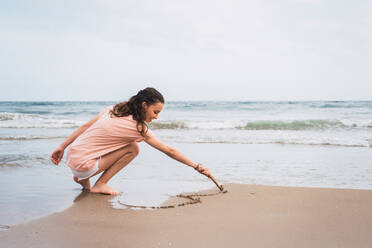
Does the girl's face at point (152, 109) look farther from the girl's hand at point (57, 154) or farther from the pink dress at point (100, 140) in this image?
the girl's hand at point (57, 154)

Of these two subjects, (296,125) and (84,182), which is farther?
(296,125)

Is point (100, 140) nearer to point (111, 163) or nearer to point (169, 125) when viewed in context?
point (111, 163)

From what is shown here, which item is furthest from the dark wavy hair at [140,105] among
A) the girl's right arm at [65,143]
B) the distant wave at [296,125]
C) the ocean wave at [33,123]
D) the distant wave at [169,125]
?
the ocean wave at [33,123]

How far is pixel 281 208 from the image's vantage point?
2.97 metres

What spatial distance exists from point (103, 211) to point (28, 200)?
799 mm

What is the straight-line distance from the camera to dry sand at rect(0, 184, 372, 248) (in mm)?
2205

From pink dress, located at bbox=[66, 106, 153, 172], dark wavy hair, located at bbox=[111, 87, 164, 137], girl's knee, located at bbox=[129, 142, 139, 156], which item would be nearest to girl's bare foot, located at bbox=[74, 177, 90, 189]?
pink dress, located at bbox=[66, 106, 153, 172]

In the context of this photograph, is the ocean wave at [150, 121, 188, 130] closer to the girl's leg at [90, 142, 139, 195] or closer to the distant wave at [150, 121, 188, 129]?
the distant wave at [150, 121, 188, 129]

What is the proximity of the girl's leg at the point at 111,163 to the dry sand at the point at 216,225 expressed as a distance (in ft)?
0.55

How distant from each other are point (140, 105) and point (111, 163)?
2.63 ft

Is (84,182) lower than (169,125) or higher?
higher

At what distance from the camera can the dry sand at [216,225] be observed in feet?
7.23

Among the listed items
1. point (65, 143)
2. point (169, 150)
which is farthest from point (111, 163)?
point (169, 150)

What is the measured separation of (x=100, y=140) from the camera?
330cm
